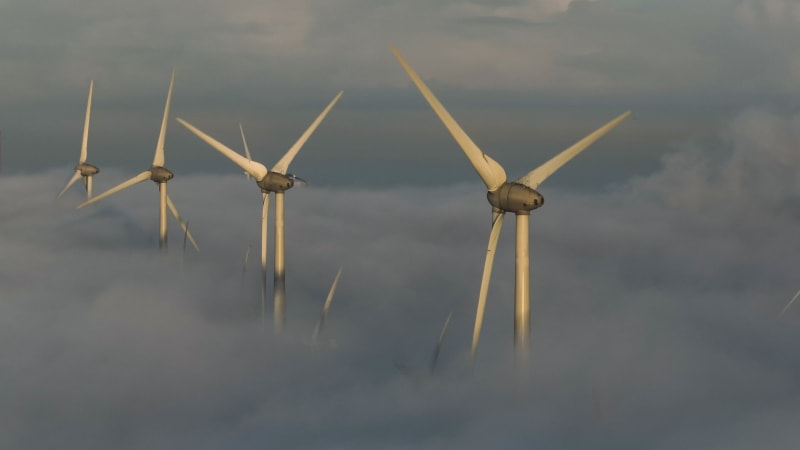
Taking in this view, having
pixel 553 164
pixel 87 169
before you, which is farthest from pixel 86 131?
pixel 553 164

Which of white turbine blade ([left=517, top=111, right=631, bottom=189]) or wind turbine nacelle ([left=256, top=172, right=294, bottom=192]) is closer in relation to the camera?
white turbine blade ([left=517, top=111, right=631, bottom=189])

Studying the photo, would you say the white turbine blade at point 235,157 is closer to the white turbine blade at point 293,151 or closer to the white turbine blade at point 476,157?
the white turbine blade at point 293,151

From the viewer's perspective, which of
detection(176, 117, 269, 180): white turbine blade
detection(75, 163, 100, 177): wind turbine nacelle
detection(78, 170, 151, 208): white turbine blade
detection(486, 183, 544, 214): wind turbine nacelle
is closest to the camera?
detection(486, 183, 544, 214): wind turbine nacelle

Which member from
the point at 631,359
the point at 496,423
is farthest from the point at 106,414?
the point at 631,359

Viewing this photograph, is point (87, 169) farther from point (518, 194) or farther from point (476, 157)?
point (518, 194)

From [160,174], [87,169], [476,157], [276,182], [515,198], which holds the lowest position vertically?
[515,198]

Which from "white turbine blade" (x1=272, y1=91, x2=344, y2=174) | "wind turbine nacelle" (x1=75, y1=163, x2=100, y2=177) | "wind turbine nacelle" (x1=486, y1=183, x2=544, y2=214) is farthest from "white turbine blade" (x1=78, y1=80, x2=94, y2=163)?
"wind turbine nacelle" (x1=486, y1=183, x2=544, y2=214)

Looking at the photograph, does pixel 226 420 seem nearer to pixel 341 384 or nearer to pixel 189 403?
pixel 189 403

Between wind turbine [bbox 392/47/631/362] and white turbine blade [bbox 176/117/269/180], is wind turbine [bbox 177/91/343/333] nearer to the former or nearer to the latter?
white turbine blade [bbox 176/117/269/180]
